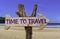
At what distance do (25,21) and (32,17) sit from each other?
0.19 metres

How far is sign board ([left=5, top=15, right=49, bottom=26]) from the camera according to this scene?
5.56 meters

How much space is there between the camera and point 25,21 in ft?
18.4

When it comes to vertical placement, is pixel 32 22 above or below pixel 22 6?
below

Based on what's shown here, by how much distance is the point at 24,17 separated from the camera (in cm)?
560

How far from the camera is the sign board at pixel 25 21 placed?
5558 millimetres

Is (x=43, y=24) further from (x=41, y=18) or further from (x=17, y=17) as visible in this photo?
(x=17, y=17)

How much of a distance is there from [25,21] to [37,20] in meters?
0.29

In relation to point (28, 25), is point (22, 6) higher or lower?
higher

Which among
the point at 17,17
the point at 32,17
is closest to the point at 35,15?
the point at 32,17

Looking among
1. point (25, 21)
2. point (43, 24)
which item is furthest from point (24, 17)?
point (43, 24)

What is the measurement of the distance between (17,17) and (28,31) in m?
0.44

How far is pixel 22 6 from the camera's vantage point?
5.67 meters

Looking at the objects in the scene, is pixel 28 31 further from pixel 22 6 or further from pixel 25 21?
pixel 22 6

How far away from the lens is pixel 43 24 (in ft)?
18.1
